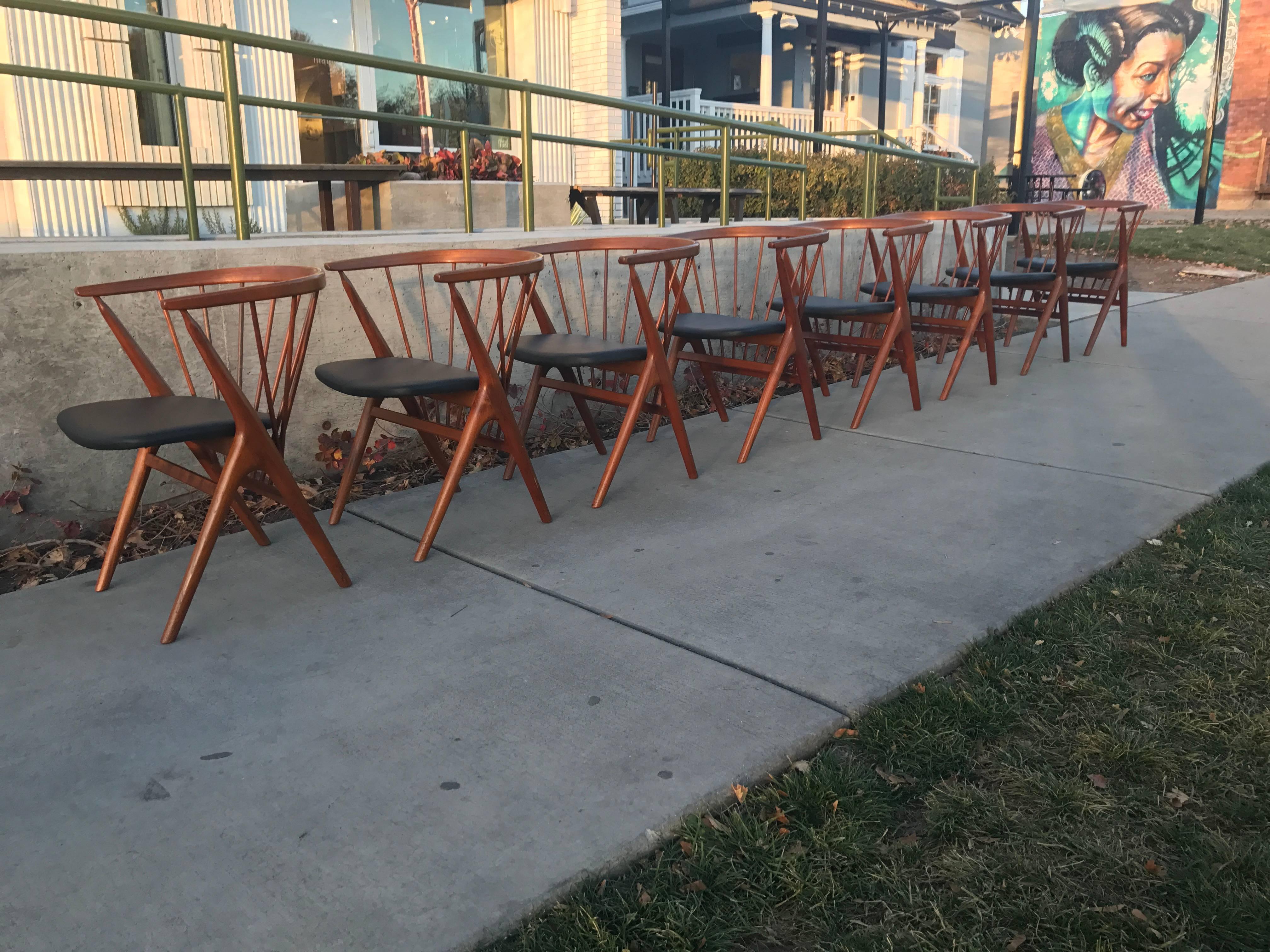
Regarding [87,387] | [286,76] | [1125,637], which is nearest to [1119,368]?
[1125,637]

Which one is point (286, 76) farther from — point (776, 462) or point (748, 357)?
point (776, 462)

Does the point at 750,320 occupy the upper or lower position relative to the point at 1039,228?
lower

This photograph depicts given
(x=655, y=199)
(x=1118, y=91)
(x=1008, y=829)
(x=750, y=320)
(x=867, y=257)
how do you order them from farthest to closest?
(x=1118, y=91)
(x=655, y=199)
(x=867, y=257)
(x=750, y=320)
(x=1008, y=829)

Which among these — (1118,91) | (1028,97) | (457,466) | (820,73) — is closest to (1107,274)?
(457,466)

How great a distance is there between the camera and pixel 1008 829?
6.37ft

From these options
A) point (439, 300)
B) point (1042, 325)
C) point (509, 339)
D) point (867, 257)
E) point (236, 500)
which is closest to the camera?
point (236, 500)

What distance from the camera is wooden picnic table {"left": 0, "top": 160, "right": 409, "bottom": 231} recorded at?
5.01 m

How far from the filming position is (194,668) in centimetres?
263

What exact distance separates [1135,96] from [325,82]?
24699 mm

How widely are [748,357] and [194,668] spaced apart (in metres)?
4.33

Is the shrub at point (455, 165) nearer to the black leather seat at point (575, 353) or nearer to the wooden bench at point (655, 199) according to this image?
the wooden bench at point (655, 199)

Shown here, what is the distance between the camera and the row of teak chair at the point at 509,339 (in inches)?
116

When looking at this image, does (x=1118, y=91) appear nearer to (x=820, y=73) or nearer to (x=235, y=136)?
(x=820, y=73)

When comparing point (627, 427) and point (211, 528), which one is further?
point (627, 427)
